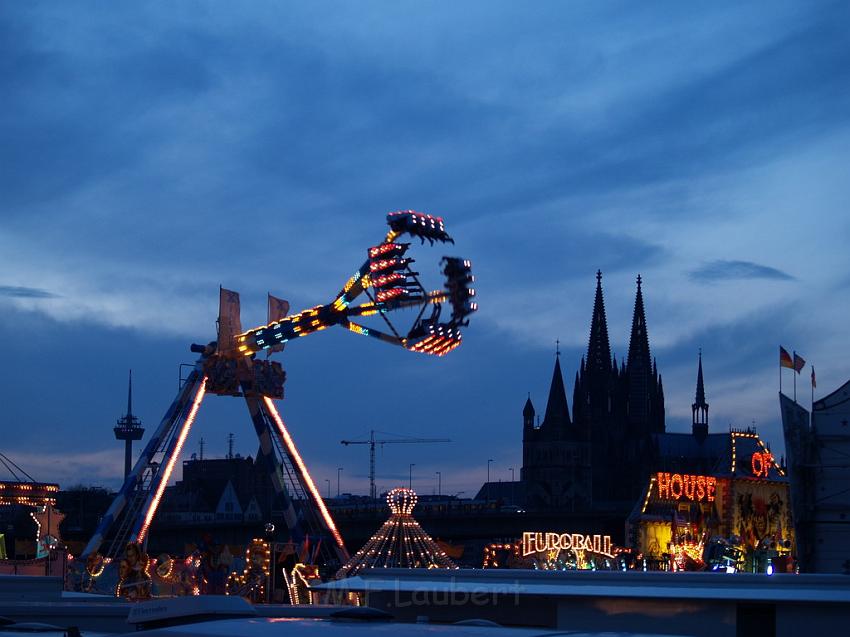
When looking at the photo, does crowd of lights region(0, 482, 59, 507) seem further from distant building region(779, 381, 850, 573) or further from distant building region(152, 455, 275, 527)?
distant building region(152, 455, 275, 527)

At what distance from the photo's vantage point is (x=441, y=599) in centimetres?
2852

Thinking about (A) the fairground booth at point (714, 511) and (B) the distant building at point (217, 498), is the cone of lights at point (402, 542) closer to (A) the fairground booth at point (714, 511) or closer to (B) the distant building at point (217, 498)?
(A) the fairground booth at point (714, 511)

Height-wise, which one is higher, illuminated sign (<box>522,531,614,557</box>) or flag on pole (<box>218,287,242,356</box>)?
flag on pole (<box>218,287,242,356</box>)

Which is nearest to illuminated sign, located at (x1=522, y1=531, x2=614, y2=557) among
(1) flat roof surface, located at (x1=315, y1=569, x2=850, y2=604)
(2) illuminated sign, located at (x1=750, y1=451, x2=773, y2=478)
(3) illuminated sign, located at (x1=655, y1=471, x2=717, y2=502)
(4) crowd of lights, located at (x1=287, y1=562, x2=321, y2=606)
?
(3) illuminated sign, located at (x1=655, y1=471, x2=717, y2=502)

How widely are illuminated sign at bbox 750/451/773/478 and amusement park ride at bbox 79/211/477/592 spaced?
75.6ft

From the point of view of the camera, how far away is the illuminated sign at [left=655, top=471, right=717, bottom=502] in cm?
7138

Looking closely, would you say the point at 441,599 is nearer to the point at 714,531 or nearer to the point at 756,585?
the point at 756,585

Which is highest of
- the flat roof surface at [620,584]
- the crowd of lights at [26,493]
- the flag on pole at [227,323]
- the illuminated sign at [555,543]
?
the flag on pole at [227,323]

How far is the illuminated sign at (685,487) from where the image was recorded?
71.4 meters

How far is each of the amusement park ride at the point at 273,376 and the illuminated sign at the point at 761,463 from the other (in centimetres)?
2303

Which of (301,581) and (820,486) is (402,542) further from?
(820,486)

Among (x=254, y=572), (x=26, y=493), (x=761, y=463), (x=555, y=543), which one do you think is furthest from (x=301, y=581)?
(x=761, y=463)

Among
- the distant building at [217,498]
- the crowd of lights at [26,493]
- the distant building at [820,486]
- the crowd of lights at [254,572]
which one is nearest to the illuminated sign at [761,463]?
the distant building at [820,486]

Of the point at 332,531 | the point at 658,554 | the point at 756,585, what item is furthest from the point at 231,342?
the point at 756,585
